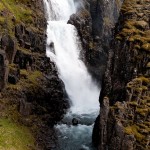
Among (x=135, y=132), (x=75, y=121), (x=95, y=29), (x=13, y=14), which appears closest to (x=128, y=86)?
(x=135, y=132)

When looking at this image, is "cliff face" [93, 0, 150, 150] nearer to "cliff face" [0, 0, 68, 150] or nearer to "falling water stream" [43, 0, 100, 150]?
"falling water stream" [43, 0, 100, 150]

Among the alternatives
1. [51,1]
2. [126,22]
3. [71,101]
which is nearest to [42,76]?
[71,101]

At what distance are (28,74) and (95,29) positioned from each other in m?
48.3

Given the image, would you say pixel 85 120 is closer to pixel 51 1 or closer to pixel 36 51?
pixel 36 51

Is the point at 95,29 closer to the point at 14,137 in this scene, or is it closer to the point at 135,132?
the point at 14,137

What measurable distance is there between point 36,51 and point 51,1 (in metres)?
28.9

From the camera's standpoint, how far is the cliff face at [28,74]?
62969 mm

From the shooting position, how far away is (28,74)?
247 ft

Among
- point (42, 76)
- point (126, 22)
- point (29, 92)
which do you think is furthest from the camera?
point (42, 76)

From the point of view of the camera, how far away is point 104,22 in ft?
399

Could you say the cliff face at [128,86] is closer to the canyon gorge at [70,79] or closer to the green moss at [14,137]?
the canyon gorge at [70,79]

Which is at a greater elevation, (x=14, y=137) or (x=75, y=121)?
(x=75, y=121)

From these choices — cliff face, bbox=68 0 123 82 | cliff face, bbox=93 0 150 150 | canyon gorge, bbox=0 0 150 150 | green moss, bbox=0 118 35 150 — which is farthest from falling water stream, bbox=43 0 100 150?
green moss, bbox=0 118 35 150

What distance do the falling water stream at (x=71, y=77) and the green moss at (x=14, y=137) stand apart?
5734mm
